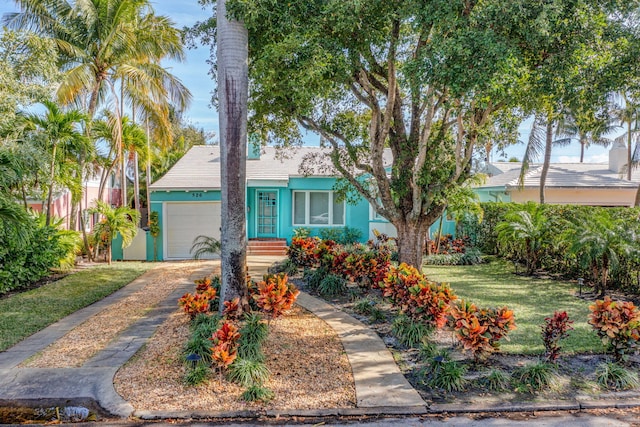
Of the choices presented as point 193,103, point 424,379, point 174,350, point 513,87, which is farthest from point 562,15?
point 193,103

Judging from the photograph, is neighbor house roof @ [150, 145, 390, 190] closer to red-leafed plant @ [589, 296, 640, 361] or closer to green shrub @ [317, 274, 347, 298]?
green shrub @ [317, 274, 347, 298]

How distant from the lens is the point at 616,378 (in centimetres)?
526

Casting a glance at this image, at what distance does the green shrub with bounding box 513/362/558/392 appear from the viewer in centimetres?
512

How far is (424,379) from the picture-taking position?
5.35 meters

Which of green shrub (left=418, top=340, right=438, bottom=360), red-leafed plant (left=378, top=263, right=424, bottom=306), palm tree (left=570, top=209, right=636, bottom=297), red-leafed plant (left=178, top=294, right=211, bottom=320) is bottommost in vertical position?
green shrub (left=418, top=340, right=438, bottom=360)

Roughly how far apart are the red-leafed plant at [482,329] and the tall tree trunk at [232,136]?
3.81 m

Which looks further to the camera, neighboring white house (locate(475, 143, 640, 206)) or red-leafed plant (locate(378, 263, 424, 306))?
neighboring white house (locate(475, 143, 640, 206))

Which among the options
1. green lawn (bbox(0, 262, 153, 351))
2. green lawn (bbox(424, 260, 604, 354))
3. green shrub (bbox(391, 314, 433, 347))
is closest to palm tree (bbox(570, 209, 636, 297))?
green lawn (bbox(424, 260, 604, 354))

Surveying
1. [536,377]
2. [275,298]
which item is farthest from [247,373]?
[536,377]

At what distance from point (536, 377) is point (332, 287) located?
529 centimetres

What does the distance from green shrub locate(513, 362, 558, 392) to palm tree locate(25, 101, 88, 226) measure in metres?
12.8

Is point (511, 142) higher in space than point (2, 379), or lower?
higher

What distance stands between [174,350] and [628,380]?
20.6ft

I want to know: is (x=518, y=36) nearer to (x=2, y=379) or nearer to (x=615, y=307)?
(x=615, y=307)
